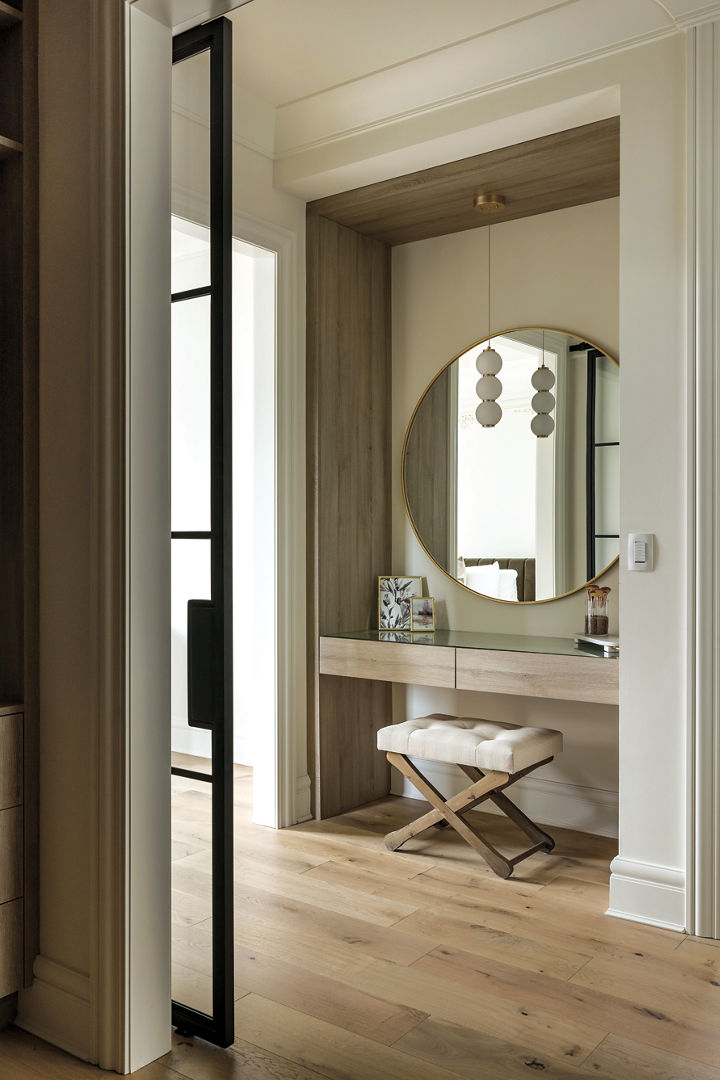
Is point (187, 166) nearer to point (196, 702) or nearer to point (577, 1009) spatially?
point (196, 702)

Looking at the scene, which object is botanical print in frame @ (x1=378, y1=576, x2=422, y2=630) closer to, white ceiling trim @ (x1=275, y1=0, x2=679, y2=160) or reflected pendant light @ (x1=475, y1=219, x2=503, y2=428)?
reflected pendant light @ (x1=475, y1=219, x2=503, y2=428)

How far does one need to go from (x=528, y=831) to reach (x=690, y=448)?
160 centimetres

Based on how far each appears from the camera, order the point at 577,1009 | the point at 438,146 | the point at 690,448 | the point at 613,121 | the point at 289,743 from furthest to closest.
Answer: the point at 289,743, the point at 438,146, the point at 613,121, the point at 690,448, the point at 577,1009

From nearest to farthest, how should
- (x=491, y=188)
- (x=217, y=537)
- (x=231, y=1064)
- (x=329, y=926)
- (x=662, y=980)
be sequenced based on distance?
(x=231, y=1064) < (x=217, y=537) < (x=662, y=980) < (x=329, y=926) < (x=491, y=188)

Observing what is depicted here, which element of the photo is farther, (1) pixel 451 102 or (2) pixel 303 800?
(2) pixel 303 800

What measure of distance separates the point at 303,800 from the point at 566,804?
1.10 meters

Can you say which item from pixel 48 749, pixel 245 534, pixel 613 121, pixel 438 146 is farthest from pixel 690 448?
pixel 245 534

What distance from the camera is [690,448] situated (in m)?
2.64

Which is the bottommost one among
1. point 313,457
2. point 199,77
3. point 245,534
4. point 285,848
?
point 285,848

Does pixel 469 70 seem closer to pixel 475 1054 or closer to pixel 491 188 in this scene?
pixel 491 188

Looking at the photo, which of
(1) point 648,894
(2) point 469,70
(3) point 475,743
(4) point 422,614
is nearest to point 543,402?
(4) point 422,614

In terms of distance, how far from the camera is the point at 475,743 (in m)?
3.15

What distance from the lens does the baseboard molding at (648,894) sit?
2.69 metres

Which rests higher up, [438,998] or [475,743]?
[475,743]
